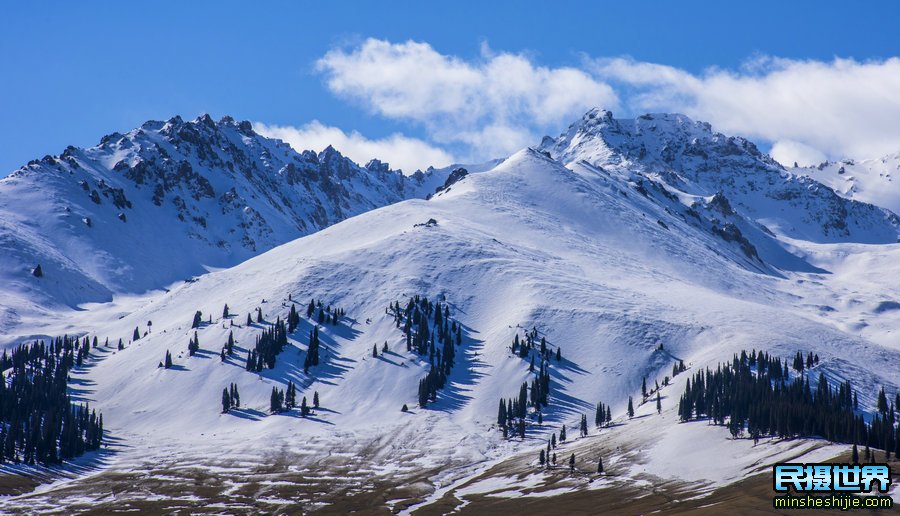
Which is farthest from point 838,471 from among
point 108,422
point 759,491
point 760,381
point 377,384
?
point 108,422

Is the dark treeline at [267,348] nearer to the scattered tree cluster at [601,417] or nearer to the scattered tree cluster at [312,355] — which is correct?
the scattered tree cluster at [312,355]

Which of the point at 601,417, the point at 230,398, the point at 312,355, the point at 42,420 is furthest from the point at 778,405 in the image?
the point at 42,420

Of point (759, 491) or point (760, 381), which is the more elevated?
point (760, 381)

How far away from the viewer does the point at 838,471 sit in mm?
100938

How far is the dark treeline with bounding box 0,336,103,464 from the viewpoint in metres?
152

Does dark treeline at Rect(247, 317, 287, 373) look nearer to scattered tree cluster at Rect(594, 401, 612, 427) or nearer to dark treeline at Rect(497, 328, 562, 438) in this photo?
dark treeline at Rect(497, 328, 562, 438)

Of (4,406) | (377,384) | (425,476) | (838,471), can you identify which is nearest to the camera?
(838,471)

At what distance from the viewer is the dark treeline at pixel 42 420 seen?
152 meters

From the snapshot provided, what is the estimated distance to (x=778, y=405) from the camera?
436 ft

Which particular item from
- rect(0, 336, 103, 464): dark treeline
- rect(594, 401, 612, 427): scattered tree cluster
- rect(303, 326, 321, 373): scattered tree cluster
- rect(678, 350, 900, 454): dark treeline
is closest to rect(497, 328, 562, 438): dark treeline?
rect(594, 401, 612, 427): scattered tree cluster

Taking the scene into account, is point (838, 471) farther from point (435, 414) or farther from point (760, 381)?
point (435, 414)

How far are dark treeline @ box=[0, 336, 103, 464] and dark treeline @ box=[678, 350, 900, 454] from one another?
316 feet

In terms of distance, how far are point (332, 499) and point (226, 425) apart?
46970 millimetres

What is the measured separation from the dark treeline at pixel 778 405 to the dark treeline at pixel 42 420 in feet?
316
